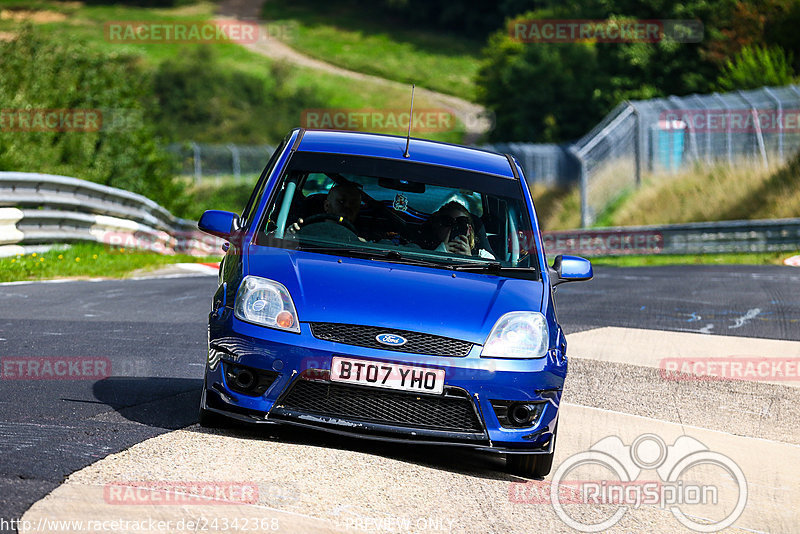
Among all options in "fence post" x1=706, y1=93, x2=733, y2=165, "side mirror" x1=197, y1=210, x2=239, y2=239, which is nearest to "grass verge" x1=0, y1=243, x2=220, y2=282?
"side mirror" x1=197, y1=210, x2=239, y2=239

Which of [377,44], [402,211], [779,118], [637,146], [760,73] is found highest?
[377,44]

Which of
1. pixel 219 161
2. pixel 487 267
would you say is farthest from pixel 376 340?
pixel 219 161

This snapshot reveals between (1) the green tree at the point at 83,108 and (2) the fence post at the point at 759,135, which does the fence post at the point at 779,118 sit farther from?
(1) the green tree at the point at 83,108

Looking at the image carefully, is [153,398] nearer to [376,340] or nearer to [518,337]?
[376,340]

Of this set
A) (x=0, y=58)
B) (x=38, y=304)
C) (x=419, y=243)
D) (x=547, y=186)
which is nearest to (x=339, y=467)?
(x=419, y=243)

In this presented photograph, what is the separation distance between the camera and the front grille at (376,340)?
577cm

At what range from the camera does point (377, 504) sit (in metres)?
5.22

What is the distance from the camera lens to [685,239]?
81.2ft

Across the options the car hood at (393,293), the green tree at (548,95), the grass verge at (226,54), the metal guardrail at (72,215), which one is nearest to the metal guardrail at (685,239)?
the metal guardrail at (72,215)

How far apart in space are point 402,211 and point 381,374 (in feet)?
5.07

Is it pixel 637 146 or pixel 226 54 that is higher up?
pixel 226 54

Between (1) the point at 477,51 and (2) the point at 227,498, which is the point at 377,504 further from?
(1) the point at 477,51

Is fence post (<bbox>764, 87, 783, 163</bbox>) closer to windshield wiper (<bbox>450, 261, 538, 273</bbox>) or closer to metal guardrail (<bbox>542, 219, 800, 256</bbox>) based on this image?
metal guardrail (<bbox>542, 219, 800, 256</bbox>)

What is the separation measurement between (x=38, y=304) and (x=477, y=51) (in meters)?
103
